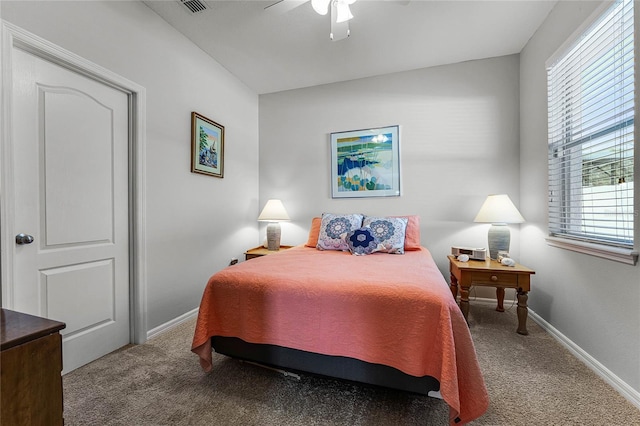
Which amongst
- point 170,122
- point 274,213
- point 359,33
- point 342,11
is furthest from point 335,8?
point 274,213

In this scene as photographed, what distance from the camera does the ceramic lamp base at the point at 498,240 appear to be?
8.04 feet

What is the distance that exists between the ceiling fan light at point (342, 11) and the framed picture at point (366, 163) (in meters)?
1.50

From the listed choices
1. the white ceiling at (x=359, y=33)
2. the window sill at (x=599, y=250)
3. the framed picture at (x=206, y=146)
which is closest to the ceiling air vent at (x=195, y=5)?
the white ceiling at (x=359, y=33)

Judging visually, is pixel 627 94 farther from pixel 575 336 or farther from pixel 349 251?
pixel 349 251

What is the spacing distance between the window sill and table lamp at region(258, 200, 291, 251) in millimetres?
2613

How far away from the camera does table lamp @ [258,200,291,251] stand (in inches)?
Result: 124

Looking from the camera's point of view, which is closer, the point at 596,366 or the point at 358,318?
the point at 358,318

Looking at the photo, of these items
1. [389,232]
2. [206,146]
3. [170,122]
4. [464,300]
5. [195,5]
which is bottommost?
[464,300]

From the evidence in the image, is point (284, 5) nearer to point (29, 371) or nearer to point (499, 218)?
point (29, 371)

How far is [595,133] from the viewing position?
5.80ft

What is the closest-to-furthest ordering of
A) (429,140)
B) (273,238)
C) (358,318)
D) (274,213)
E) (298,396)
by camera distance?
(358,318), (298,396), (429,140), (273,238), (274,213)

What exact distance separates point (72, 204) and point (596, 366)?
3.53m

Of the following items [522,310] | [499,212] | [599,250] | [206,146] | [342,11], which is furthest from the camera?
[206,146]

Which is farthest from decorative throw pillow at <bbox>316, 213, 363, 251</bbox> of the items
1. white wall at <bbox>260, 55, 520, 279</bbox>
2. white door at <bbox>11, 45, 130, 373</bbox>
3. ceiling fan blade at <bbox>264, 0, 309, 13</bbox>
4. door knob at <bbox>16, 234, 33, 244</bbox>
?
door knob at <bbox>16, 234, 33, 244</bbox>
